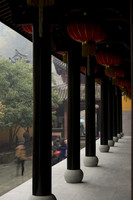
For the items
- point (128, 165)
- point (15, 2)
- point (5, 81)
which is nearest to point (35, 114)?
point (15, 2)

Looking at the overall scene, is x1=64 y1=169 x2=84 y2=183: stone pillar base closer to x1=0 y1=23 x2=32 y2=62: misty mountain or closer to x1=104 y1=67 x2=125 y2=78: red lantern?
x1=104 y1=67 x2=125 y2=78: red lantern

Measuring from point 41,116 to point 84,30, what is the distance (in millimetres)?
1259

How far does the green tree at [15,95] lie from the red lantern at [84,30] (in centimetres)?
1531

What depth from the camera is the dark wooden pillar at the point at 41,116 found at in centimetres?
408

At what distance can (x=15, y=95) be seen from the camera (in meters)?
19.2

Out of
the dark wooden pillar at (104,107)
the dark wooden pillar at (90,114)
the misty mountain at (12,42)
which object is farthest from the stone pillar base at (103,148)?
the misty mountain at (12,42)

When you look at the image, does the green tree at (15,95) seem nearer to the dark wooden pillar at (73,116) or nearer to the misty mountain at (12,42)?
the dark wooden pillar at (73,116)

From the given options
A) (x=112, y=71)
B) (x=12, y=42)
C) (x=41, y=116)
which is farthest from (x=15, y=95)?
(x=12, y=42)

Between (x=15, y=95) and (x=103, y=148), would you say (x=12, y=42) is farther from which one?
(x=103, y=148)

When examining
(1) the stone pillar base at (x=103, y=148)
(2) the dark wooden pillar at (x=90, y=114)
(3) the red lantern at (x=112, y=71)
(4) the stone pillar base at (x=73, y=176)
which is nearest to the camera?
(4) the stone pillar base at (x=73, y=176)

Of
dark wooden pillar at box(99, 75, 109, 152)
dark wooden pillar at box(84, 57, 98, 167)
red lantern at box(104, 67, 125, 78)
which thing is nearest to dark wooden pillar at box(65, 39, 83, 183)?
red lantern at box(104, 67, 125, 78)

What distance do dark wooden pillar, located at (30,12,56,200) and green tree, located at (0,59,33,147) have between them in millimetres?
15205

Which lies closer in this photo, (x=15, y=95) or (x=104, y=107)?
(x=104, y=107)

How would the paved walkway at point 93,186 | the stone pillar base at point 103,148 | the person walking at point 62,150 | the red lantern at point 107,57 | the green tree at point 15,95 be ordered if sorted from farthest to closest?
the green tree at point 15,95
the person walking at point 62,150
the stone pillar base at point 103,148
the red lantern at point 107,57
the paved walkway at point 93,186
